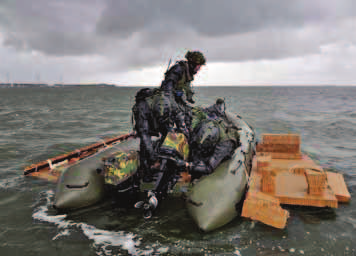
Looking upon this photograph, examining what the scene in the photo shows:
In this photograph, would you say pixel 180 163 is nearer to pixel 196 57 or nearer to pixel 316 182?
pixel 196 57

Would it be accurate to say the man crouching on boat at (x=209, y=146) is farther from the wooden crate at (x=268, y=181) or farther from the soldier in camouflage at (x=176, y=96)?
the wooden crate at (x=268, y=181)

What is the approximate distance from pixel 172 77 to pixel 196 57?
0.70 m

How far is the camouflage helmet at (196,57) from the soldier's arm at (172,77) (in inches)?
13.6

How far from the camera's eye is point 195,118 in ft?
19.3

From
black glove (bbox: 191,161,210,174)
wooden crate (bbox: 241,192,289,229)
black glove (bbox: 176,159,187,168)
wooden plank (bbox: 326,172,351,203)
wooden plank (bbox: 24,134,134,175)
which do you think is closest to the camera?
wooden crate (bbox: 241,192,289,229)

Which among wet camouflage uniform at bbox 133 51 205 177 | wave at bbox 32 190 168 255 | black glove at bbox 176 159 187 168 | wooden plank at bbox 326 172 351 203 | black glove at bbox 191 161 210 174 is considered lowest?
wave at bbox 32 190 168 255

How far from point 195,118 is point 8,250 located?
13.8ft

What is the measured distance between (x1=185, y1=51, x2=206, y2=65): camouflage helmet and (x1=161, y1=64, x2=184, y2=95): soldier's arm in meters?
0.34

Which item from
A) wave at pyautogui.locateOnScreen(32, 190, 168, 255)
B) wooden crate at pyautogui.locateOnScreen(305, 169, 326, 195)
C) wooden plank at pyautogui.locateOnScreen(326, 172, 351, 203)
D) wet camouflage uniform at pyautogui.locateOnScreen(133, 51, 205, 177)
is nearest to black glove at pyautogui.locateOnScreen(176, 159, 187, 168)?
wet camouflage uniform at pyautogui.locateOnScreen(133, 51, 205, 177)

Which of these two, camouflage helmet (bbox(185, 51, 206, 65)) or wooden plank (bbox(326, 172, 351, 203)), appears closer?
wooden plank (bbox(326, 172, 351, 203))

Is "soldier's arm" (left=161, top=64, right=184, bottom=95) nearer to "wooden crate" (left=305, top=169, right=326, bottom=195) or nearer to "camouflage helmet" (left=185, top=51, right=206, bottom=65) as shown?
"camouflage helmet" (left=185, top=51, right=206, bottom=65)

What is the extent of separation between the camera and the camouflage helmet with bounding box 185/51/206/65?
5480 millimetres

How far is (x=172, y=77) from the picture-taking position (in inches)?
213

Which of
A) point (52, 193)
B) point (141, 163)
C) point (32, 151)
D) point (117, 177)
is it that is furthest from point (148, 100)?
point (32, 151)
